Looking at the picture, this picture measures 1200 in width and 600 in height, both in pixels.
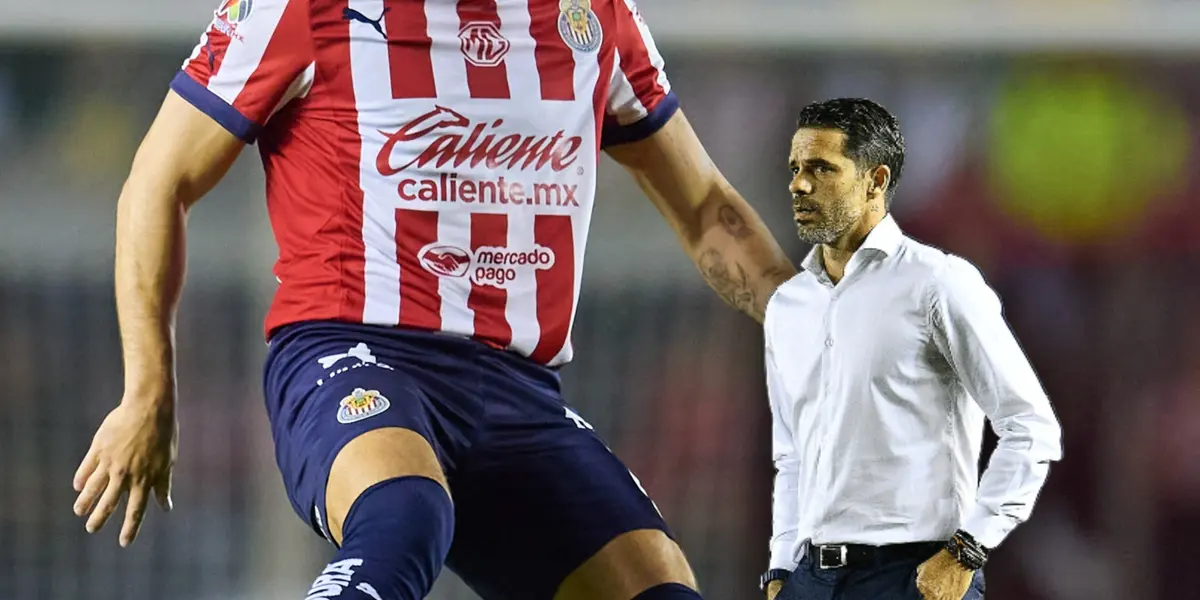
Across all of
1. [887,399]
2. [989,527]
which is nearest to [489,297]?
[887,399]

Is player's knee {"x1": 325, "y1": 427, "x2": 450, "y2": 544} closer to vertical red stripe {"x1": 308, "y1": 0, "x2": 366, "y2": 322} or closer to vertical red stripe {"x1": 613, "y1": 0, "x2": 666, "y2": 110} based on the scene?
vertical red stripe {"x1": 308, "y1": 0, "x2": 366, "y2": 322}

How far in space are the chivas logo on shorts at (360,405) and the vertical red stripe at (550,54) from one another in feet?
2.09

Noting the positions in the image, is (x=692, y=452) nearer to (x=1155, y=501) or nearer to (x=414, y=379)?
(x=1155, y=501)

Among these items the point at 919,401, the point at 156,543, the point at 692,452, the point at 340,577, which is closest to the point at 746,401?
the point at 692,452

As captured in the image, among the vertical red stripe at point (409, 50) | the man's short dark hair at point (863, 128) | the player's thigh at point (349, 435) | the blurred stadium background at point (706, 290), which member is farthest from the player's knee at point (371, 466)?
the blurred stadium background at point (706, 290)

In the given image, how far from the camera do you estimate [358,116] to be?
2730 mm

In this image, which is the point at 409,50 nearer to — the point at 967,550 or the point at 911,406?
the point at 911,406

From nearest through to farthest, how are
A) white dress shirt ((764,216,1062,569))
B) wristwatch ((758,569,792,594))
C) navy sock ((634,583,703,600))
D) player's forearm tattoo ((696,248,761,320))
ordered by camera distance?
white dress shirt ((764,216,1062,569)), navy sock ((634,583,703,600)), wristwatch ((758,569,792,594)), player's forearm tattoo ((696,248,761,320))

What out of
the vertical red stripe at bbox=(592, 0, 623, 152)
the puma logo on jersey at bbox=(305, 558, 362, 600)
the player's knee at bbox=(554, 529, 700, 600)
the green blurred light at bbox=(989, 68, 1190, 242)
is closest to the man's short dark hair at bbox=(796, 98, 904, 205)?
the vertical red stripe at bbox=(592, 0, 623, 152)

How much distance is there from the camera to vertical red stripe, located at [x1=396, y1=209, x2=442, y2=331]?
2686mm

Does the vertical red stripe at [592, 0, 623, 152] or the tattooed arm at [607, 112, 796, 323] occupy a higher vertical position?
the vertical red stripe at [592, 0, 623, 152]

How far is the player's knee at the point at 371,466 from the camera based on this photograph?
2.35 meters

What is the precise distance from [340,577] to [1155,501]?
3.82 m

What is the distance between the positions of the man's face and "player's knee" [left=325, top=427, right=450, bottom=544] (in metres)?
0.77
